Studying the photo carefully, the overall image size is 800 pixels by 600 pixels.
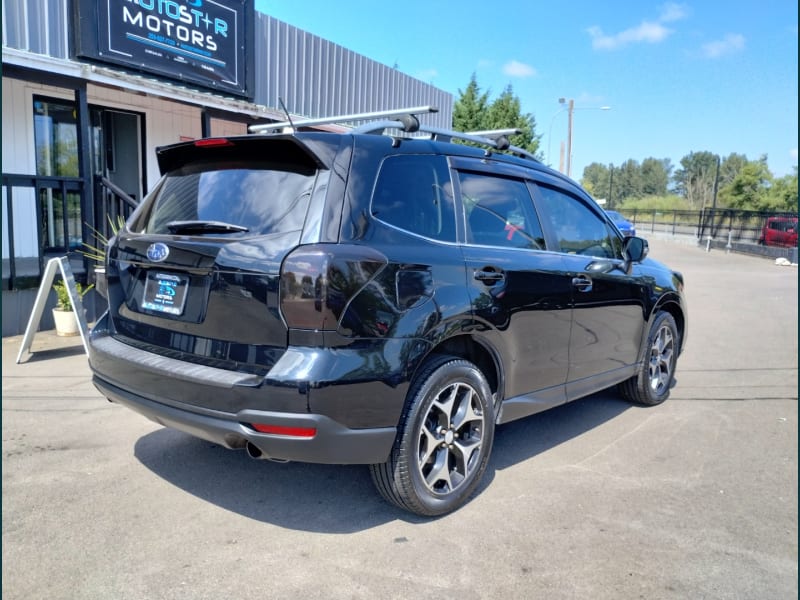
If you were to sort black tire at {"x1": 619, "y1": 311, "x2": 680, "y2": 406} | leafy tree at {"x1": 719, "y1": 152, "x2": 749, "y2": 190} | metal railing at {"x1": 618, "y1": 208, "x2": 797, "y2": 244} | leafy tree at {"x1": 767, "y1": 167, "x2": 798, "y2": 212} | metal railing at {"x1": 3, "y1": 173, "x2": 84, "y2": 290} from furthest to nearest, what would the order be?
1. leafy tree at {"x1": 719, "y1": 152, "x2": 749, "y2": 190}
2. leafy tree at {"x1": 767, "y1": 167, "x2": 798, "y2": 212}
3. metal railing at {"x1": 618, "y1": 208, "x2": 797, "y2": 244}
4. metal railing at {"x1": 3, "y1": 173, "x2": 84, "y2": 290}
5. black tire at {"x1": 619, "y1": 311, "x2": 680, "y2": 406}

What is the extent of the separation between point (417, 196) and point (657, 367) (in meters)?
3.18

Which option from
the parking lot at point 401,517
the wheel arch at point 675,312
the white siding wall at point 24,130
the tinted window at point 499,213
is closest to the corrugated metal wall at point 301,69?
the white siding wall at point 24,130

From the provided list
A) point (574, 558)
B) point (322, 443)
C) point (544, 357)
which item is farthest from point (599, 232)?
point (322, 443)

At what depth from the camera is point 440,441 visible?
326cm

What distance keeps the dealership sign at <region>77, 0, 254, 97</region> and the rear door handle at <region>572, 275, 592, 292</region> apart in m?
6.90

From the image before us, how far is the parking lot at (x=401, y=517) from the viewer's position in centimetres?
272

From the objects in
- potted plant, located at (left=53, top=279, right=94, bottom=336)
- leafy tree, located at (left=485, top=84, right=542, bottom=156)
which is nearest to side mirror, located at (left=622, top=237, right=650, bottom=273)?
potted plant, located at (left=53, top=279, right=94, bottom=336)

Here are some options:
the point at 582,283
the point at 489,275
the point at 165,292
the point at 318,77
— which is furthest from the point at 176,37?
the point at 489,275

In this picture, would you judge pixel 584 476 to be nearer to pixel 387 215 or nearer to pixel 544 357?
pixel 544 357

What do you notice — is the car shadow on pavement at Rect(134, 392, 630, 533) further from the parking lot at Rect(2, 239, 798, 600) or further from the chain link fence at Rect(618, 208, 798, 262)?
the chain link fence at Rect(618, 208, 798, 262)

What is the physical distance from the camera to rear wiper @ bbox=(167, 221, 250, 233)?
3.01 m

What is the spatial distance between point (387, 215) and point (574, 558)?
6.07ft

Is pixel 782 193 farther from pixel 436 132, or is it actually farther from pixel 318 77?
pixel 436 132

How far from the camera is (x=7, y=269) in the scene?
26.2ft
